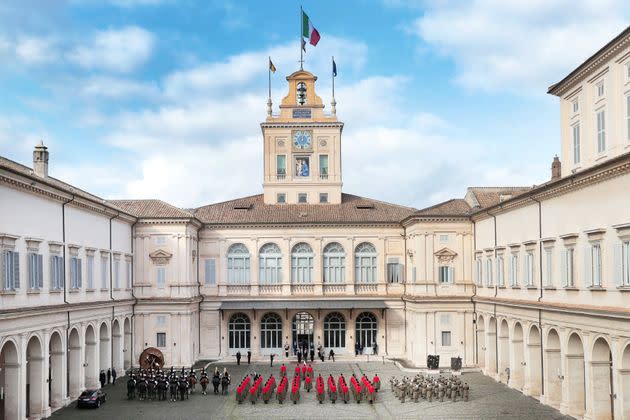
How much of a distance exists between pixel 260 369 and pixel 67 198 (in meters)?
21.8

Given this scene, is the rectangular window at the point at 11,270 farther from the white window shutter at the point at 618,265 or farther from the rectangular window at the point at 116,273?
the white window shutter at the point at 618,265

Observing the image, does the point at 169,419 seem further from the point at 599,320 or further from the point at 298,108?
the point at 298,108

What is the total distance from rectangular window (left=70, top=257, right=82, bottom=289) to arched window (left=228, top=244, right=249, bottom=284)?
19.9 m

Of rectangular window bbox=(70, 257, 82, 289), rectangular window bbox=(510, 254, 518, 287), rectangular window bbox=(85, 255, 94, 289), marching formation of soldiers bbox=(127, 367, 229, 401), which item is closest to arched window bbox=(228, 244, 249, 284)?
rectangular window bbox=(85, 255, 94, 289)

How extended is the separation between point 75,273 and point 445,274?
1043 inches

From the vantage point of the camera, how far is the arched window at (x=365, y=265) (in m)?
64.4

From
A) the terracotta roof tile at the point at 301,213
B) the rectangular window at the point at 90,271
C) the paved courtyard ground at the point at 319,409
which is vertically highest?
the terracotta roof tile at the point at 301,213

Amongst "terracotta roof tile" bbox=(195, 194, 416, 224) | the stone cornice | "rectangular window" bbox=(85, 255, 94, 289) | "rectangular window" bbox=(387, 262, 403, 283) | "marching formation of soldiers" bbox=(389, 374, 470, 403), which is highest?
the stone cornice

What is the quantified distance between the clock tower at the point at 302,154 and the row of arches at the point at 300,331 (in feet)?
32.3

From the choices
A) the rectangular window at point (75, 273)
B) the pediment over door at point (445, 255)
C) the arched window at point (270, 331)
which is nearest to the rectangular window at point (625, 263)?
the pediment over door at point (445, 255)

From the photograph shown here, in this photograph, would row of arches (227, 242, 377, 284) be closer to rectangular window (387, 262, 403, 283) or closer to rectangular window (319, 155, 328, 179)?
rectangular window (387, 262, 403, 283)

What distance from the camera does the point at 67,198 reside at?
4269cm

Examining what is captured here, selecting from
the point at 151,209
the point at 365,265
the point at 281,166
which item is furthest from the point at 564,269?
the point at 281,166

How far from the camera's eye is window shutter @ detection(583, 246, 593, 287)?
115ft
